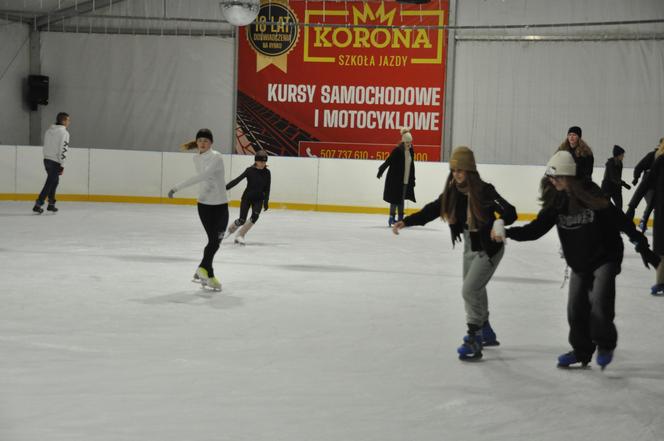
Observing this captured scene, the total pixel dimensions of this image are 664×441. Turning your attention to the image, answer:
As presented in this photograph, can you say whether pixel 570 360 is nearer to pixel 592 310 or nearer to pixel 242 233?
pixel 592 310

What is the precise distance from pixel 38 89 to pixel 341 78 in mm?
6748

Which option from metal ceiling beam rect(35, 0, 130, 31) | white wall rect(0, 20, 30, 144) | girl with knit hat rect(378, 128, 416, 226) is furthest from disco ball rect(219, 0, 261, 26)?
white wall rect(0, 20, 30, 144)

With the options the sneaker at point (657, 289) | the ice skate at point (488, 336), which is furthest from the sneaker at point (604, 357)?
the sneaker at point (657, 289)

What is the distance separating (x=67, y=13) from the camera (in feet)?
70.4

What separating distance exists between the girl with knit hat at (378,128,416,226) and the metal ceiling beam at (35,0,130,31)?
943cm

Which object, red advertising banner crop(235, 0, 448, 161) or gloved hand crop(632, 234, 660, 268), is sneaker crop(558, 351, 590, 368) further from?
red advertising banner crop(235, 0, 448, 161)

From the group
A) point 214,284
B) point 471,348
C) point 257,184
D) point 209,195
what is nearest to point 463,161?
point 471,348

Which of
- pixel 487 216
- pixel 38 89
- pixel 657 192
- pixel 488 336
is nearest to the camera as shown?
pixel 487 216

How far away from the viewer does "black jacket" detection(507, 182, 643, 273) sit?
5180mm

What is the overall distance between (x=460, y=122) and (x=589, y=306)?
50.5 feet

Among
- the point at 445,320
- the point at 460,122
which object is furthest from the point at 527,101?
the point at 445,320

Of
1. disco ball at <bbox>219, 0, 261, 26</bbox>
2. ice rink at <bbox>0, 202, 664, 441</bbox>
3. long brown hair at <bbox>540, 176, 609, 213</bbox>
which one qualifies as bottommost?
ice rink at <bbox>0, 202, 664, 441</bbox>

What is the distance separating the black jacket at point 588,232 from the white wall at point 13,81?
1776 cm

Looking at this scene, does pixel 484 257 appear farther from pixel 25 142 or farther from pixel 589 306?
pixel 25 142
